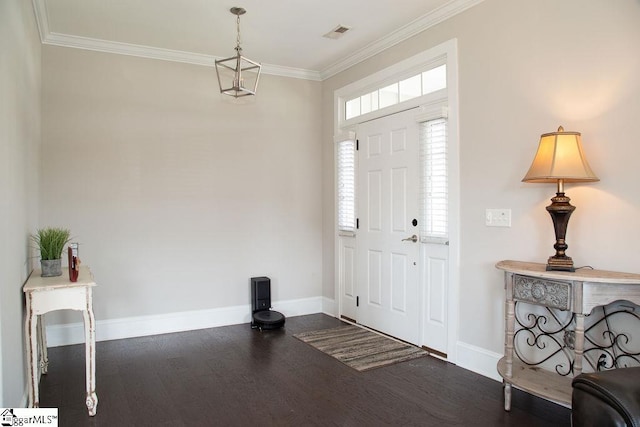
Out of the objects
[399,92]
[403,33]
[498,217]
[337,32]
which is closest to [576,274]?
[498,217]

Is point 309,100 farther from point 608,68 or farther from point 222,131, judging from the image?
point 608,68

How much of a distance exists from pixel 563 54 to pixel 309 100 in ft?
10.1

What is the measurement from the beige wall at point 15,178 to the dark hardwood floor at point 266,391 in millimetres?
622

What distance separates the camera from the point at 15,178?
265cm

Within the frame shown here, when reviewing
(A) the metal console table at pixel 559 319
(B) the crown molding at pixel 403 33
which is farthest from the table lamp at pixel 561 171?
(B) the crown molding at pixel 403 33

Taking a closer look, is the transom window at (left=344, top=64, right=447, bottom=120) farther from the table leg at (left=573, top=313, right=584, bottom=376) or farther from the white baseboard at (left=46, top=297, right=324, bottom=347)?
the white baseboard at (left=46, top=297, right=324, bottom=347)

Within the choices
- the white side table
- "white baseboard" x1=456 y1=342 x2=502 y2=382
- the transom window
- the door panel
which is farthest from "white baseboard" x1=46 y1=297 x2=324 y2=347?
the transom window

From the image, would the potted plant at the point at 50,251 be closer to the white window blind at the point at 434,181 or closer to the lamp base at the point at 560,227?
the white window blind at the point at 434,181

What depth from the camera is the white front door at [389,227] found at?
4.05m

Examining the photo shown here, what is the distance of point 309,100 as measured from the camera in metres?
5.41

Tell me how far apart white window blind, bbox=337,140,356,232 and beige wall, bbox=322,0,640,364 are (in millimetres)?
1397

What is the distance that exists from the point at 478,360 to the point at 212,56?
12.7 feet

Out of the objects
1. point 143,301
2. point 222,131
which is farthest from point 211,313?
point 222,131

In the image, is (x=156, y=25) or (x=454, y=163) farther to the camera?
(x=156, y=25)
